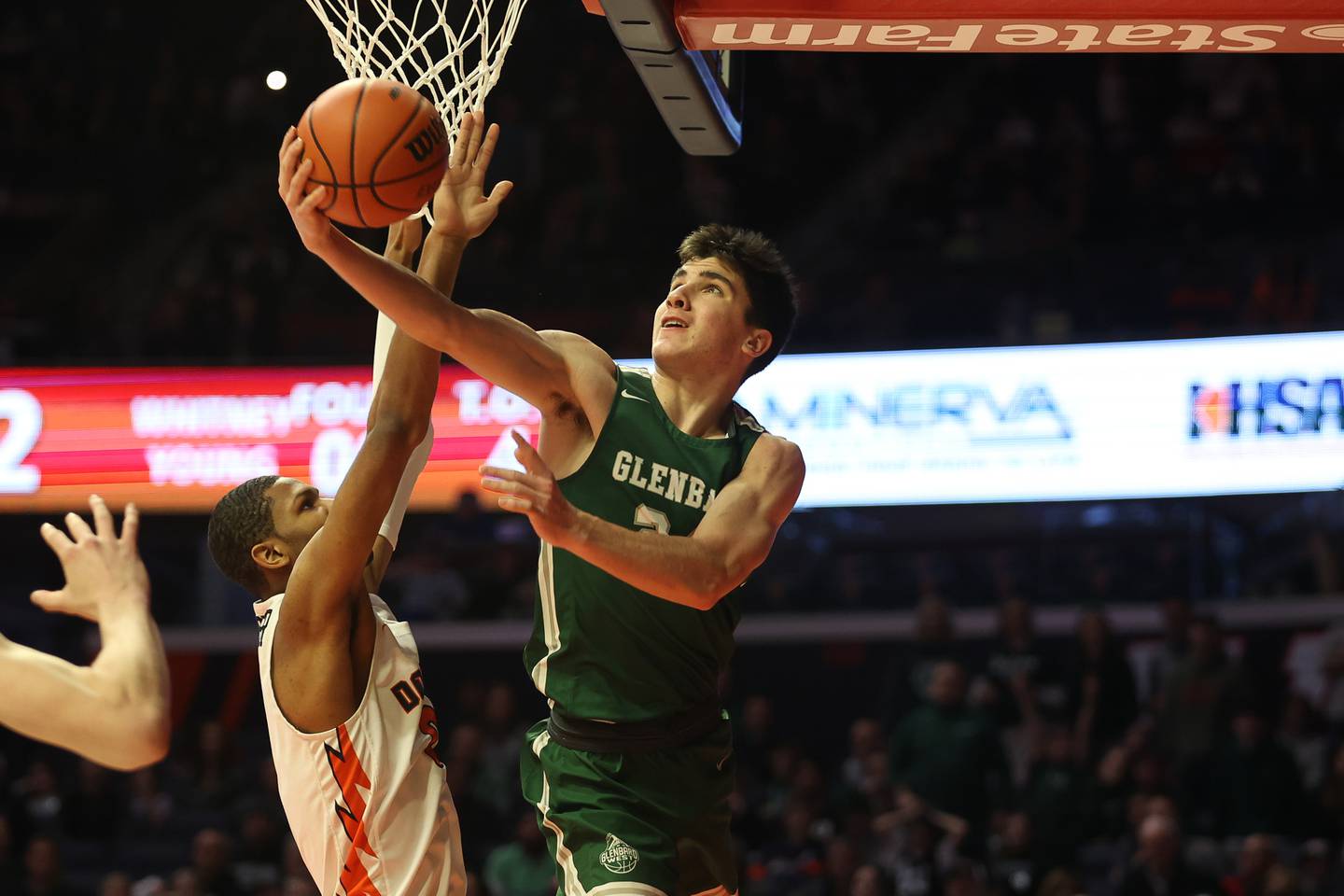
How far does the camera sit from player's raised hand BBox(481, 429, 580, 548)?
10.6 ft

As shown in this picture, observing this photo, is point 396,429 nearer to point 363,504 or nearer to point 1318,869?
point 363,504

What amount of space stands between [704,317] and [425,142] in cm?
87

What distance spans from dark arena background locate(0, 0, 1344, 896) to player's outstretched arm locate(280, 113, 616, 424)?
17.1ft

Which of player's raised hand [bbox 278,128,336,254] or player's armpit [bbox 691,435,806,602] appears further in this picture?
player's armpit [bbox 691,435,806,602]

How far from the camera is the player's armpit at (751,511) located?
12.2 feet

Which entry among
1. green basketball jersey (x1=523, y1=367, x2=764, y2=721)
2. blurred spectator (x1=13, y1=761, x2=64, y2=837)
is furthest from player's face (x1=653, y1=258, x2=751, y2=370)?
blurred spectator (x1=13, y1=761, x2=64, y2=837)

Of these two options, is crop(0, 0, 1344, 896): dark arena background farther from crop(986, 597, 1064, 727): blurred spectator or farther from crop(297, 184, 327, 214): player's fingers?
crop(297, 184, 327, 214): player's fingers

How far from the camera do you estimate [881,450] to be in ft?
37.7

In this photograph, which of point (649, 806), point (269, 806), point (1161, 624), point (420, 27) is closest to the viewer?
point (649, 806)

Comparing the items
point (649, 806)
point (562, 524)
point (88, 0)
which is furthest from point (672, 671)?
point (88, 0)

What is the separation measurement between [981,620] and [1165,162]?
14.2 ft

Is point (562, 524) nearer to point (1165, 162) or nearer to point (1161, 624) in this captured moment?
point (1161, 624)

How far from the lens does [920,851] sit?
29.0 ft

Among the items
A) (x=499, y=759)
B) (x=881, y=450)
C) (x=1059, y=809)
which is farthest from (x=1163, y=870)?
(x=499, y=759)
